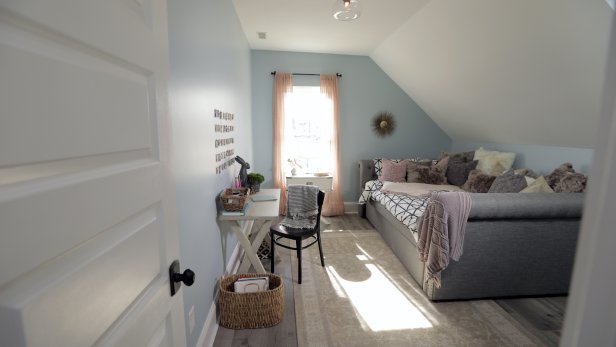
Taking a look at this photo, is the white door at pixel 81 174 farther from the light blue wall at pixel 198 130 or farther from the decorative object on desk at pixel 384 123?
the decorative object on desk at pixel 384 123

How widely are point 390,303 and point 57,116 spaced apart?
94.2 inches

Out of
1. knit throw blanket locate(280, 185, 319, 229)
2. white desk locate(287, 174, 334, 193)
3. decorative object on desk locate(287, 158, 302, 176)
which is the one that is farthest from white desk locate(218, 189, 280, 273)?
decorative object on desk locate(287, 158, 302, 176)

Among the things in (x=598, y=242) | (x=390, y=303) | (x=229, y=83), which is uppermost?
(x=229, y=83)

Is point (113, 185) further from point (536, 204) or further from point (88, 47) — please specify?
point (536, 204)

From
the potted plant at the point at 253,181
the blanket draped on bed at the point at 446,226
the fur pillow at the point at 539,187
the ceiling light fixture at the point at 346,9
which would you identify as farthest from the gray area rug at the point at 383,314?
the ceiling light fixture at the point at 346,9

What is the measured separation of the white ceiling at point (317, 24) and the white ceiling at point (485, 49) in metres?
0.01

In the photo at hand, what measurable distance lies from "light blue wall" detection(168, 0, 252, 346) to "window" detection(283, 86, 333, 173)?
205 centimetres

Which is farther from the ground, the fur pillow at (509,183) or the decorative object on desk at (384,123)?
the decorative object on desk at (384,123)

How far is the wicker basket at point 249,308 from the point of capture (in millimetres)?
1941

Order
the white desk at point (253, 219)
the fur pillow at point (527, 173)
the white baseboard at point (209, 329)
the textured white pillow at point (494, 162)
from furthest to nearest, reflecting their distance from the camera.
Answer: the textured white pillow at point (494, 162), the fur pillow at point (527, 173), the white desk at point (253, 219), the white baseboard at point (209, 329)

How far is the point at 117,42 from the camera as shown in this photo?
0.56m

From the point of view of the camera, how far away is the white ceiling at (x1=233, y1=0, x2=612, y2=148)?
2115mm

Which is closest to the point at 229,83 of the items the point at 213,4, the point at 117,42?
the point at 213,4

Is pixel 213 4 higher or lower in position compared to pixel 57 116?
higher
